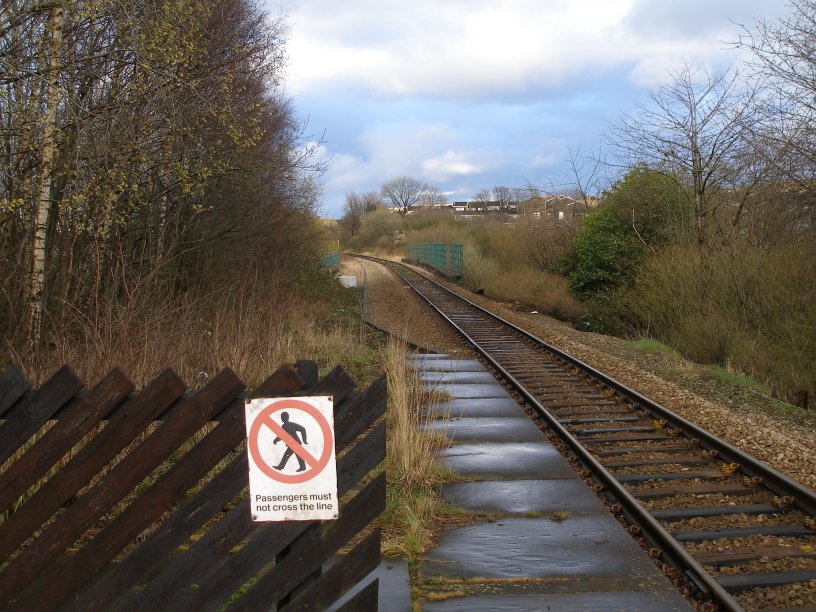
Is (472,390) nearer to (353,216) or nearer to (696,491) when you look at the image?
(696,491)

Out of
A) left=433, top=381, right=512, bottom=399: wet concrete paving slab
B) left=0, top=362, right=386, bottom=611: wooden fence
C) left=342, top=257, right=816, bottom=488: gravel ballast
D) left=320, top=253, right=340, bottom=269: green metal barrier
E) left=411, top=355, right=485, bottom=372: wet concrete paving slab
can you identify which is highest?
left=320, top=253, right=340, bottom=269: green metal barrier

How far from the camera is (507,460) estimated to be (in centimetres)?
767

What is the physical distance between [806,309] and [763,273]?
69.0 inches

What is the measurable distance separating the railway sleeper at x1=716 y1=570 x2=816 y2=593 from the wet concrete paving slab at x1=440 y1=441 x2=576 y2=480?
227cm

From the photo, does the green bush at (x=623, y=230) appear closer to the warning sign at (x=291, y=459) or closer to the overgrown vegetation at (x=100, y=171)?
the overgrown vegetation at (x=100, y=171)

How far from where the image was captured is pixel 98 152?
28.5ft

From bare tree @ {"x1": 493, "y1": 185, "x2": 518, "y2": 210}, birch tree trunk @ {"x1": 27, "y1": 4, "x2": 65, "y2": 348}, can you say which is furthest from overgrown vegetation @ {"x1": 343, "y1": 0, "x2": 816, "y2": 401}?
bare tree @ {"x1": 493, "y1": 185, "x2": 518, "y2": 210}

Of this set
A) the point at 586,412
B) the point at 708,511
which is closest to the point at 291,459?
the point at 708,511

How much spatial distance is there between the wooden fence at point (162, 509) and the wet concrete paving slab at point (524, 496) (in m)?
3.36

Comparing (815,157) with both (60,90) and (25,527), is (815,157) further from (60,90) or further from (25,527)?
(25,527)

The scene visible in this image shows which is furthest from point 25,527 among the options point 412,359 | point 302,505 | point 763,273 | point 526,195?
point 526,195

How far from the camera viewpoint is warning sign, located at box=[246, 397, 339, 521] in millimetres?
2914

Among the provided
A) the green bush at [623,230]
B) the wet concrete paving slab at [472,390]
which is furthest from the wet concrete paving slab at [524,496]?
the green bush at [623,230]

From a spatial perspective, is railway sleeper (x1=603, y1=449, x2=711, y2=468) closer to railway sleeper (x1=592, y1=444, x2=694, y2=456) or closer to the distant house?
railway sleeper (x1=592, y1=444, x2=694, y2=456)
